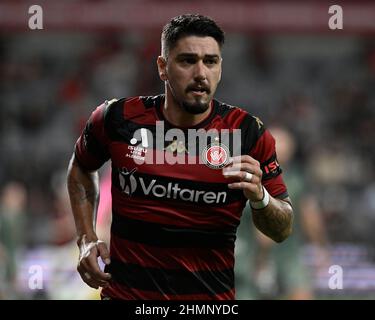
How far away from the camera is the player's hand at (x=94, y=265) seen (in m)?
4.41

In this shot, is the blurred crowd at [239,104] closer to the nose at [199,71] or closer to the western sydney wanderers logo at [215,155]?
the western sydney wanderers logo at [215,155]

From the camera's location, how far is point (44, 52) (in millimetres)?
18844

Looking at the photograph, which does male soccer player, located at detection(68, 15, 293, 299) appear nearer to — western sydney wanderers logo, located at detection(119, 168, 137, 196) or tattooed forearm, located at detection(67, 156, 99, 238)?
western sydney wanderers logo, located at detection(119, 168, 137, 196)

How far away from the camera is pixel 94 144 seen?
4.73 metres

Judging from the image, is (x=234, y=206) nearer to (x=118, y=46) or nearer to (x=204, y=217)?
(x=204, y=217)

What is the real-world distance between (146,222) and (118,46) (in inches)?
572

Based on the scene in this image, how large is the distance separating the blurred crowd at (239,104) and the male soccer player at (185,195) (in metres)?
6.69

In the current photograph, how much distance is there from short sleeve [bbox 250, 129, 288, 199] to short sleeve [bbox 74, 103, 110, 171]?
0.77 m

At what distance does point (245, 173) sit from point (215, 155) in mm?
428

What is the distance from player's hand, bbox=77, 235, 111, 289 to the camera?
4.41 meters

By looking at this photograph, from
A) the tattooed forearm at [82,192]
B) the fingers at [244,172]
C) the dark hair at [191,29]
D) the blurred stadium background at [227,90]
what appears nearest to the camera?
the fingers at [244,172]

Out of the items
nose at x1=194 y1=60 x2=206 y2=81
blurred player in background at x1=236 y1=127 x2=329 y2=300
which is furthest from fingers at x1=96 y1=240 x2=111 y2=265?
blurred player in background at x1=236 y1=127 x2=329 y2=300

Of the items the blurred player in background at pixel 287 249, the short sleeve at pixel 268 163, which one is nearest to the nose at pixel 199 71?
the short sleeve at pixel 268 163

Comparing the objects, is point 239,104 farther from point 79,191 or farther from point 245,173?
point 245,173
